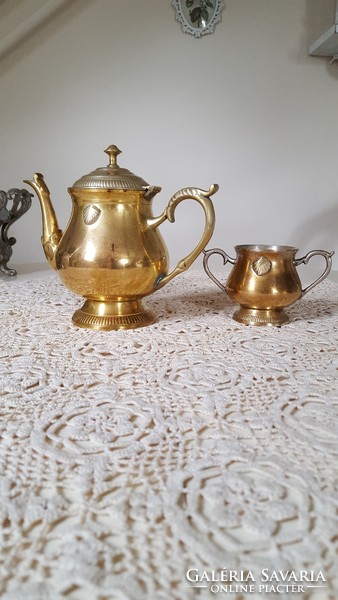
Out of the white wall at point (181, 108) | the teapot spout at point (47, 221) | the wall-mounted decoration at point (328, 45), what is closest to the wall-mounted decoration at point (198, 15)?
the white wall at point (181, 108)

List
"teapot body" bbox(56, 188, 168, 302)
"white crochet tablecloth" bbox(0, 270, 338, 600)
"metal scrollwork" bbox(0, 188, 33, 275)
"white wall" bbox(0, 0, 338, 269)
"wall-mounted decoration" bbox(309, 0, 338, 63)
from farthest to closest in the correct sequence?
"white wall" bbox(0, 0, 338, 269) < "wall-mounted decoration" bbox(309, 0, 338, 63) < "metal scrollwork" bbox(0, 188, 33, 275) < "teapot body" bbox(56, 188, 168, 302) < "white crochet tablecloth" bbox(0, 270, 338, 600)

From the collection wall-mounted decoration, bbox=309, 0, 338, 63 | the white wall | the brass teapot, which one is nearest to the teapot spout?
the brass teapot

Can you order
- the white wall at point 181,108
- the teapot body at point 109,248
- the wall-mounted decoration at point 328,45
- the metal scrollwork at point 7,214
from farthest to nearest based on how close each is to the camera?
the white wall at point 181,108 → the wall-mounted decoration at point 328,45 → the metal scrollwork at point 7,214 → the teapot body at point 109,248

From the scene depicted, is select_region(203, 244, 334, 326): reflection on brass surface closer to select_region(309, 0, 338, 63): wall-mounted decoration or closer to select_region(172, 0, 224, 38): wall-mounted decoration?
select_region(309, 0, 338, 63): wall-mounted decoration

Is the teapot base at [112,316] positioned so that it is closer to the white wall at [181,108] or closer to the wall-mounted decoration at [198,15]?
the white wall at [181,108]

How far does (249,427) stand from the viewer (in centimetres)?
38

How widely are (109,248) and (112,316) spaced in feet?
0.31

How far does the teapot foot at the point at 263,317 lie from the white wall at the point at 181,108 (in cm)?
99

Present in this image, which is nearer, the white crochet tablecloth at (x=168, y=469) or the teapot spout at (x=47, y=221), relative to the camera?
the white crochet tablecloth at (x=168, y=469)

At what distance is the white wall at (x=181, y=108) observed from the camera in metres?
1.58

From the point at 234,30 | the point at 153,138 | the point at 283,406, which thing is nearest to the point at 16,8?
the point at 153,138

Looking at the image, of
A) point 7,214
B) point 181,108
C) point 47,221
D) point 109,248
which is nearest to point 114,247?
point 109,248

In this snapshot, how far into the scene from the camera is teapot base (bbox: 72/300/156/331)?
661mm

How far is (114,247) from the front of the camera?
64 cm
